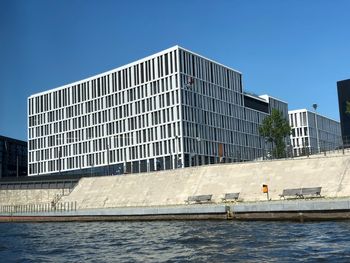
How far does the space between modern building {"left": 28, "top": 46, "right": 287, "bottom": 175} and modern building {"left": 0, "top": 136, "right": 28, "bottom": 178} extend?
11.1 m

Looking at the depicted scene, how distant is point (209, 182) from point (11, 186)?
147 ft

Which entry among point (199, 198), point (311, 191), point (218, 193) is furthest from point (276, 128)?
point (311, 191)

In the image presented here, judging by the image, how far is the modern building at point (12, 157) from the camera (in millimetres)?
128775

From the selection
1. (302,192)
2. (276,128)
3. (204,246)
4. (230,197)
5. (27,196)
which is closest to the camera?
(204,246)

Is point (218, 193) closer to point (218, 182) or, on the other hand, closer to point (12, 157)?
point (218, 182)

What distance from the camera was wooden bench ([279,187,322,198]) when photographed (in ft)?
124

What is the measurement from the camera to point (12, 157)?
135m

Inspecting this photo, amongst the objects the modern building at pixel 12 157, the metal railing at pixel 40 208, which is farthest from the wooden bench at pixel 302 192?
the modern building at pixel 12 157

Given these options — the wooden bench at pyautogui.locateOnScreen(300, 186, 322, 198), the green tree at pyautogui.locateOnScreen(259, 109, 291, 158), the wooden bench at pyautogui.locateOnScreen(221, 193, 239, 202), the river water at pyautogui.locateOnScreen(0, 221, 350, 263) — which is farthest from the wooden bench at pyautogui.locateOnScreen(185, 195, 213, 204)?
the green tree at pyautogui.locateOnScreen(259, 109, 291, 158)

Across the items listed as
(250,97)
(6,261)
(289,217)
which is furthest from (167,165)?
(6,261)

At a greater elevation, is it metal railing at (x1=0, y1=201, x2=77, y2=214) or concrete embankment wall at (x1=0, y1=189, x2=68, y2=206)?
concrete embankment wall at (x1=0, y1=189, x2=68, y2=206)

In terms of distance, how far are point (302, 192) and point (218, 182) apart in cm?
1204

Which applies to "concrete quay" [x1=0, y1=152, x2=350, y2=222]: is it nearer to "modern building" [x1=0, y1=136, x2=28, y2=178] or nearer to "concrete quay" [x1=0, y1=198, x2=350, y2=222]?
"concrete quay" [x1=0, y1=198, x2=350, y2=222]

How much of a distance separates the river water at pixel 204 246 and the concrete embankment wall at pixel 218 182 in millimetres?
14950
